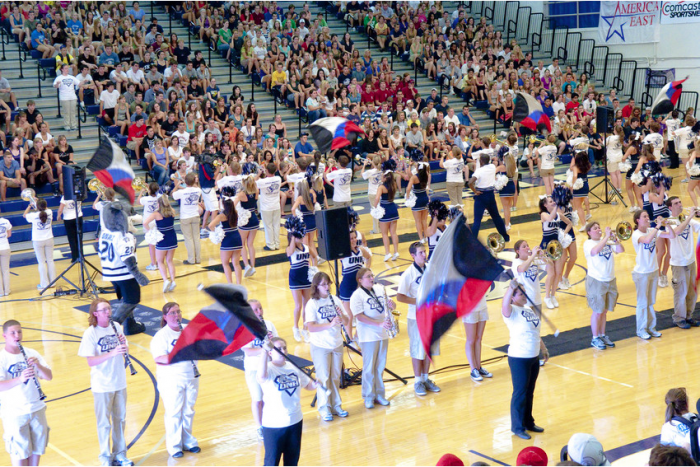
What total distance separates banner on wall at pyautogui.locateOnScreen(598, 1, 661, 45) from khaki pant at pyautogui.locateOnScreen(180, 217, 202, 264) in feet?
63.3

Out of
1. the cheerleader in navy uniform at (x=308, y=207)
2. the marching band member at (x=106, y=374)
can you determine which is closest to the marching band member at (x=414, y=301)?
the marching band member at (x=106, y=374)

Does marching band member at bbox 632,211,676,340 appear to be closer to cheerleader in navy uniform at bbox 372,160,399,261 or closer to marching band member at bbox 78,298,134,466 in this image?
cheerleader in navy uniform at bbox 372,160,399,261

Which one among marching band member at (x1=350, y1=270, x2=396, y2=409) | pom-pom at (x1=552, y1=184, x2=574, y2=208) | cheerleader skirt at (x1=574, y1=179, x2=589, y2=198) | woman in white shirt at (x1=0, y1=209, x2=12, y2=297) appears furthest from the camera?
cheerleader skirt at (x1=574, y1=179, x2=589, y2=198)

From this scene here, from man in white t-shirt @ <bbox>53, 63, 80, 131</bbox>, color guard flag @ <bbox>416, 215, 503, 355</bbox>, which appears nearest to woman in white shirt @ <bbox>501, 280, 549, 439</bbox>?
color guard flag @ <bbox>416, 215, 503, 355</bbox>

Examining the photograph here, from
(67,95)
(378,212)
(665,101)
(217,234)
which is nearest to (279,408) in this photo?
(217,234)

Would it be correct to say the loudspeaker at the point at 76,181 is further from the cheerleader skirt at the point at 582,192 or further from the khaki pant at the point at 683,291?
the cheerleader skirt at the point at 582,192

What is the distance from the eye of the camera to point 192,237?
14.7m

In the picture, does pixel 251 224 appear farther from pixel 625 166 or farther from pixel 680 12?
pixel 680 12

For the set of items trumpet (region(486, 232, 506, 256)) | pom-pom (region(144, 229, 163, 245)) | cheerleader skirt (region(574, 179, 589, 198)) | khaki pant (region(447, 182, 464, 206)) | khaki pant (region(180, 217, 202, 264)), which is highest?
trumpet (region(486, 232, 506, 256))

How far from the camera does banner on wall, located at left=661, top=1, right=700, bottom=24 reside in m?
26.1

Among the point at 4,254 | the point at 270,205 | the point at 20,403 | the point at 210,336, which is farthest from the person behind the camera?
the point at 270,205

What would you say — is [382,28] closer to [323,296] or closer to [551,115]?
[551,115]

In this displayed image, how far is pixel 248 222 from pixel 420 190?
329cm

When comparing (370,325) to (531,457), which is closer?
(531,457)
